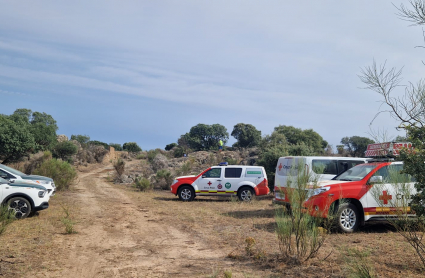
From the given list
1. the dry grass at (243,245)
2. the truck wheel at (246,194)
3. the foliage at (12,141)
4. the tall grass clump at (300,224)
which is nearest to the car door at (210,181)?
the truck wheel at (246,194)

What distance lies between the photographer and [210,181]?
17.3 m

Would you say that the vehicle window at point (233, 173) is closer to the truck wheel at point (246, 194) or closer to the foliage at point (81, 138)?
the truck wheel at point (246, 194)

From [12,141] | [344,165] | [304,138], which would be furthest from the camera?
[304,138]

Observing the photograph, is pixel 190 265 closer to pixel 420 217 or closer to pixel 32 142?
pixel 420 217

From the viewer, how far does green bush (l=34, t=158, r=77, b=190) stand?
19.7m

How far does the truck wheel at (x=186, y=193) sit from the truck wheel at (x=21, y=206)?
25.4 ft

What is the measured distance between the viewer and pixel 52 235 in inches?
339

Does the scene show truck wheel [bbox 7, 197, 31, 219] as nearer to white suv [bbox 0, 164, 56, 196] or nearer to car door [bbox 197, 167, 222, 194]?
white suv [bbox 0, 164, 56, 196]

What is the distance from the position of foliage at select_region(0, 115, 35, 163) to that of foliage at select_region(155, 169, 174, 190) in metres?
15.1

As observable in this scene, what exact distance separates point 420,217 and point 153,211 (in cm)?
980

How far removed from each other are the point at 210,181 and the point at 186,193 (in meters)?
1.30

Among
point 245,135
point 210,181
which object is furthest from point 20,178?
point 245,135

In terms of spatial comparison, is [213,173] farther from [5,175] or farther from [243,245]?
[243,245]

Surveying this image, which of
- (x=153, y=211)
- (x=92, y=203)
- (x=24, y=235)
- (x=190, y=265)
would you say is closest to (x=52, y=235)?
(x=24, y=235)
